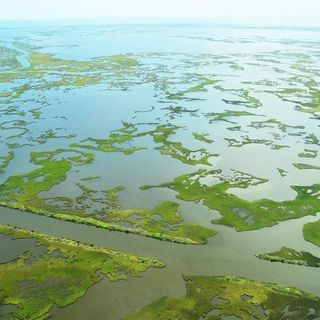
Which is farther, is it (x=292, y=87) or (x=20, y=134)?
(x=292, y=87)

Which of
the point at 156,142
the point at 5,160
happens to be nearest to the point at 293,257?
the point at 156,142

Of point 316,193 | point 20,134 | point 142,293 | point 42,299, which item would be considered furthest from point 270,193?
point 20,134

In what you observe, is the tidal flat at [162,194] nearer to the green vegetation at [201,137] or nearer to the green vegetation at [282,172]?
the green vegetation at [282,172]

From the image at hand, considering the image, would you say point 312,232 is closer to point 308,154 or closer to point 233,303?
point 233,303

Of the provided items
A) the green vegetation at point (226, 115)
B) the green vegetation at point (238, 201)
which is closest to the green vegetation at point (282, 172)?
→ the green vegetation at point (238, 201)

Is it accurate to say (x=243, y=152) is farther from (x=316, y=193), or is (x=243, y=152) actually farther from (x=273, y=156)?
(x=316, y=193)

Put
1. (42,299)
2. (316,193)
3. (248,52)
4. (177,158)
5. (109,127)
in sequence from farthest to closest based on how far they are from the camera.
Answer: (248,52) < (109,127) < (177,158) < (316,193) < (42,299)

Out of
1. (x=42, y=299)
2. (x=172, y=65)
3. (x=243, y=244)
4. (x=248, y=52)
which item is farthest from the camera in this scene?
(x=248, y=52)
